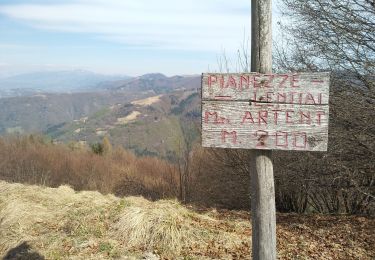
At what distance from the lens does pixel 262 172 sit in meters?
2.98

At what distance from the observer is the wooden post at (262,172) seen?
291 cm

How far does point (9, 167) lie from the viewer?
25.8 m

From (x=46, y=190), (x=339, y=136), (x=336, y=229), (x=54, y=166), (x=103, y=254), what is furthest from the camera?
(x=54, y=166)

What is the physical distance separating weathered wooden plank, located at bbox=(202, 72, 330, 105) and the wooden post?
0.54 ft

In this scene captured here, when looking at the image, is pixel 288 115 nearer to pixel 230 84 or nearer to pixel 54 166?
pixel 230 84

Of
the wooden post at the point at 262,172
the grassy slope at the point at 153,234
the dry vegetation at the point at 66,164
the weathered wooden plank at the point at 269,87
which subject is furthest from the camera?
the dry vegetation at the point at 66,164

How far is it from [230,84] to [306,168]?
18.9 feet

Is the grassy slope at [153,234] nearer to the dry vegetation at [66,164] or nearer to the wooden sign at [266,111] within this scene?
the wooden sign at [266,111]

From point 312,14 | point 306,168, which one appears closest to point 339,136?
point 306,168

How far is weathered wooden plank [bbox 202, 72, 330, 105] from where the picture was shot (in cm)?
274

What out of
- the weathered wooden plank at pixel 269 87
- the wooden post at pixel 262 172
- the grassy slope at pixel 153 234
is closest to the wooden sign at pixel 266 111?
the weathered wooden plank at pixel 269 87

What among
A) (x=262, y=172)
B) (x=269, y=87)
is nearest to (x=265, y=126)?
(x=269, y=87)

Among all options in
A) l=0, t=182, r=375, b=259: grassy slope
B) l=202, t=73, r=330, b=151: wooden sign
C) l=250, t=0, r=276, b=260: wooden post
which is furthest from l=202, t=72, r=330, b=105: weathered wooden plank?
l=0, t=182, r=375, b=259: grassy slope

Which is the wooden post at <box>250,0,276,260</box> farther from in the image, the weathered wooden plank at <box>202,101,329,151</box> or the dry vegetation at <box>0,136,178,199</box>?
the dry vegetation at <box>0,136,178,199</box>
